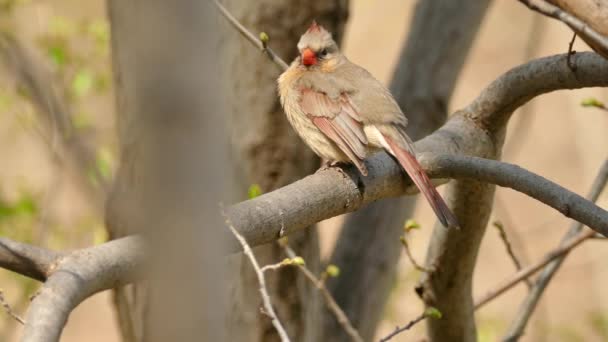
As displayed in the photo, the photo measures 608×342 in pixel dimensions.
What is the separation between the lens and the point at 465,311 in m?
3.98

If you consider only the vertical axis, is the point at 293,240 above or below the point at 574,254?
below

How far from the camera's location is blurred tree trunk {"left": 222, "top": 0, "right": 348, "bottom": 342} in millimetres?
4406

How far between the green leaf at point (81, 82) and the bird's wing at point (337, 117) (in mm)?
2337

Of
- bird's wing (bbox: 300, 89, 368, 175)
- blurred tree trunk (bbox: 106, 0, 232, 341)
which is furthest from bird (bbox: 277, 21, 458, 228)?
blurred tree trunk (bbox: 106, 0, 232, 341)

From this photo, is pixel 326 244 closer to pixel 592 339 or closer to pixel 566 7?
pixel 592 339

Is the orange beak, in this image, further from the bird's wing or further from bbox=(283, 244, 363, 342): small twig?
bbox=(283, 244, 363, 342): small twig

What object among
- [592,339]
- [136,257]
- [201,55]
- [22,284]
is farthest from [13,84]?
[592,339]

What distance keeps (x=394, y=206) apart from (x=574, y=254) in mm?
7988

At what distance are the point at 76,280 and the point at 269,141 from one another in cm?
250

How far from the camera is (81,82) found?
594cm

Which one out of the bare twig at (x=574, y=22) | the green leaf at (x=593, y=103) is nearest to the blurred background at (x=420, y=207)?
the green leaf at (x=593, y=103)

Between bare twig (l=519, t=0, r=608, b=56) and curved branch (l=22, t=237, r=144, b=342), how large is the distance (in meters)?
1.17

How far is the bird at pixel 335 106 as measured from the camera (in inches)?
146

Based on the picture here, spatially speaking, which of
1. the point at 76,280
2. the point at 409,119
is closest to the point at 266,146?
the point at 409,119
